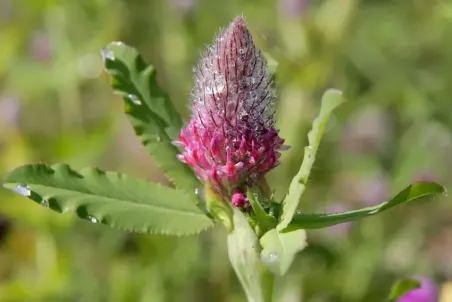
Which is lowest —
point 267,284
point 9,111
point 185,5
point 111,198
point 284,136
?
point 267,284

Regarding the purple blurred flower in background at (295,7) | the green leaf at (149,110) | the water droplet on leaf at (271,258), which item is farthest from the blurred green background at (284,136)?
the water droplet on leaf at (271,258)

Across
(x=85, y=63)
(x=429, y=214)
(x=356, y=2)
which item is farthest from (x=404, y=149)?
(x=85, y=63)

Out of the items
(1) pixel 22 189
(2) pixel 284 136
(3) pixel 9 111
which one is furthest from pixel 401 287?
(3) pixel 9 111

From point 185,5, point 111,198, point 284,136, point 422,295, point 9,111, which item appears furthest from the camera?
point 185,5

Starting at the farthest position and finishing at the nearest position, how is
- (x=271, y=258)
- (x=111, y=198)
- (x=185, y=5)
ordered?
(x=185, y=5) < (x=111, y=198) < (x=271, y=258)

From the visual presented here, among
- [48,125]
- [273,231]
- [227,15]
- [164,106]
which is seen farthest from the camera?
[48,125]

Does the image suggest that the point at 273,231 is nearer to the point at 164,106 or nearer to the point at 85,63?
the point at 164,106

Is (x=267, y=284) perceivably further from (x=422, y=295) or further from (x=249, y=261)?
(x=422, y=295)
